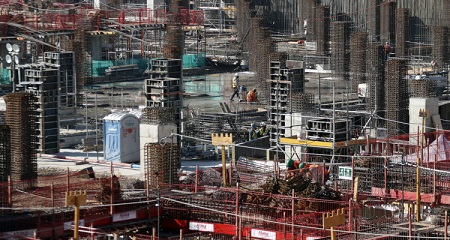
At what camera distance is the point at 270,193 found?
24.2 m

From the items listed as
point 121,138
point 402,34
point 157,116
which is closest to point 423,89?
point 157,116

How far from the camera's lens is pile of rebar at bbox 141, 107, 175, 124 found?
3038 centimetres

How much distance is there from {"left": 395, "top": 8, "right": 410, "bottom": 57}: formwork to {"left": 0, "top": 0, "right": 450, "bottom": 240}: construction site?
7cm

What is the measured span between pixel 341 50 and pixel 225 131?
14349 mm

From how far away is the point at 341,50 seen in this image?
159ft

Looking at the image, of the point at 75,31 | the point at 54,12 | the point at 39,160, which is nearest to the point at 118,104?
the point at 75,31

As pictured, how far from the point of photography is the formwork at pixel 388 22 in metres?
54.0

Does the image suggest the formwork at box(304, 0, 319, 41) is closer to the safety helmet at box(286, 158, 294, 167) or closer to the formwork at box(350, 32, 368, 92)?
the formwork at box(350, 32, 368, 92)

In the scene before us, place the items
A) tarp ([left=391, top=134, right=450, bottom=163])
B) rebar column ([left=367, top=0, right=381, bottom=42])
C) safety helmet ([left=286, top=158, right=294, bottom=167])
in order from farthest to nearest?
rebar column ([left=367, top=0, right=381, bottom=42]) → safety helmet ([left=286, top=158, right=294, bottom=167]) → tarp ([left=391, top=134, right=450, bottom=163])

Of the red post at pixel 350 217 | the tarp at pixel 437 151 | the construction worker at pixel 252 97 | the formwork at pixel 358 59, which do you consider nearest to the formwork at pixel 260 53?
the construction worker at pixel 252 97

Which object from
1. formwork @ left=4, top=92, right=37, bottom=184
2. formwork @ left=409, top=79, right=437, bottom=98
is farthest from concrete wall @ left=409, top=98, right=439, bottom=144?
formwork @ left=4, top=92, right=37, bottom=184

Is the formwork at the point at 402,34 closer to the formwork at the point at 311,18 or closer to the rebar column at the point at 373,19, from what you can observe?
the rebar column at the point at 373,19

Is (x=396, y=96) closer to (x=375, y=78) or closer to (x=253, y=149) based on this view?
(x=375, y=78)

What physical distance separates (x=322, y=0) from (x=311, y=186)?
37917mm
